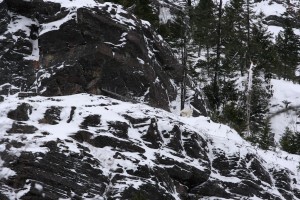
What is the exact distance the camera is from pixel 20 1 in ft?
63.5

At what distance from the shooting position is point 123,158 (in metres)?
9.63

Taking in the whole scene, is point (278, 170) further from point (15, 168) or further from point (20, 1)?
point (20, 1)

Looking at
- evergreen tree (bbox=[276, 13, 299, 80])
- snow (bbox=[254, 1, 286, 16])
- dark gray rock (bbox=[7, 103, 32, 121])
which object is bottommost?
evergreen tree (bbox=[276, 13, 299, 80])

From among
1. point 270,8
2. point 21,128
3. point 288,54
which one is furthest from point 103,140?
point 270,8

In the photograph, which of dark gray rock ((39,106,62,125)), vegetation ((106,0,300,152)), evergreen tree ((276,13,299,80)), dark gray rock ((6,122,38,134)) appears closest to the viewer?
dark gray rock ((6,122,38,134))

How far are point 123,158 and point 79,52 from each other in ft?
26.8

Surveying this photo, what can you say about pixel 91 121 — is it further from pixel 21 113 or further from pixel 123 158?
pixel 21 113

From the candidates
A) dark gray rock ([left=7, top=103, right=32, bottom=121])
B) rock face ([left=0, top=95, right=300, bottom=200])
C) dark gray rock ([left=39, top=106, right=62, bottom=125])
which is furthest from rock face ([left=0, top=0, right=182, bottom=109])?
dark gray rock ([left=7, top=103, right=32, bottom=121])

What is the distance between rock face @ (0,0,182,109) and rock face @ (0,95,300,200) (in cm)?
434

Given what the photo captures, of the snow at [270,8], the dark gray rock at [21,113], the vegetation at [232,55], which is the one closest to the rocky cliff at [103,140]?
the dark gray rock at [21,113]

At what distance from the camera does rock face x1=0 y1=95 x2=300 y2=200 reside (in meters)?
8.51

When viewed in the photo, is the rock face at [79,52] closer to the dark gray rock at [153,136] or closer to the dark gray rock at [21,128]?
the dark gray rock at [153,136]

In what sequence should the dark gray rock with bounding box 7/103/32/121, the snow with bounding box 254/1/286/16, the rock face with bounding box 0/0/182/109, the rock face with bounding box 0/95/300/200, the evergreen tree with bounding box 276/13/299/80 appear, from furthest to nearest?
1. the snow with bounding box 254/1/286/16
2. the evergreen tree with bounding box 276/13/299/80
3. the rock face with bounding box 0/0/182/109
4. the dark gray rock with bounding box 7/103/32/121
5. the rock face with bounding box 0/95/300/200

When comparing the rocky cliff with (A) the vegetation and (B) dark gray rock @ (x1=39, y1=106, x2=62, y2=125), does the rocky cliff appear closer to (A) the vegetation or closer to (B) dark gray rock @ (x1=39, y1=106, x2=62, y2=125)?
(B) dark gray rock @ (x1=39, y1=106, x2=62, y2=125)
